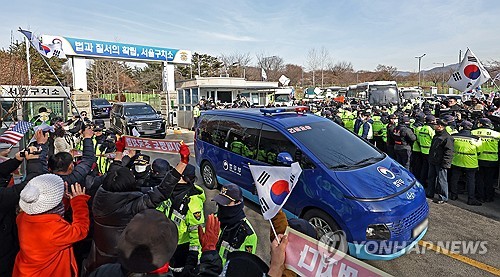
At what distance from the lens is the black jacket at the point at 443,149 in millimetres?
5879

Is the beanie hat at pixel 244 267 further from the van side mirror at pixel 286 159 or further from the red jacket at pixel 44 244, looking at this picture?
the van side mirror at pixel 286 159

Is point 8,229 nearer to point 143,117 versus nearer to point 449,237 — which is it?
point 449,237

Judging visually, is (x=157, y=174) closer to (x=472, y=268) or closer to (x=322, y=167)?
(x=322, y=167)

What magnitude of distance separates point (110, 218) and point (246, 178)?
3.34 m

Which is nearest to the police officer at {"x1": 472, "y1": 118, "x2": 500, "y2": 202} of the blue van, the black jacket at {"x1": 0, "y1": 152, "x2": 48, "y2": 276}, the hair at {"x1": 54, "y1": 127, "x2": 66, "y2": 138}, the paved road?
the paved road

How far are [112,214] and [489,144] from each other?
656cm

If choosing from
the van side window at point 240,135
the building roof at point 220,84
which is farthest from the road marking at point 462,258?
the building roof at point 220,84

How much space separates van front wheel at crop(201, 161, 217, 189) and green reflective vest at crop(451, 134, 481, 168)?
15.8 ft

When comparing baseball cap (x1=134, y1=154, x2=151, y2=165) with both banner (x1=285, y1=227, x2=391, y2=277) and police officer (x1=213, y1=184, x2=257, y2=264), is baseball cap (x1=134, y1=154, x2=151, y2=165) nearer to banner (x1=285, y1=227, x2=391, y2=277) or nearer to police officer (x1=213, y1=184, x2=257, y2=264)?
police officer (x1=213, y1=184, x2=257, y2=264)

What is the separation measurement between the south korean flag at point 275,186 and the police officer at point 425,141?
5.73 metres

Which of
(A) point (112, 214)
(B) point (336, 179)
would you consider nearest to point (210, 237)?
(A) point (112, 214)

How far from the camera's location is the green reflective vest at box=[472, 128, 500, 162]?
5.83 meters

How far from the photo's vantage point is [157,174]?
3576mm

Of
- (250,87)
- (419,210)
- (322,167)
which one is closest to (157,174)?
(322,167)
